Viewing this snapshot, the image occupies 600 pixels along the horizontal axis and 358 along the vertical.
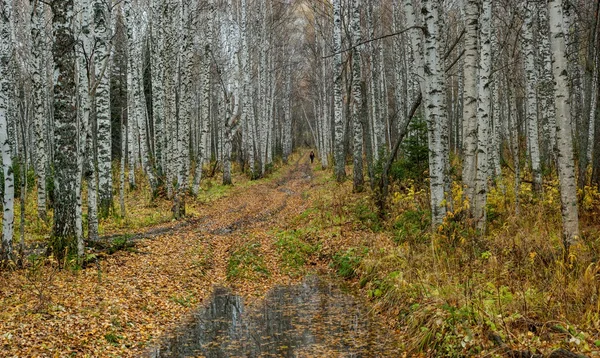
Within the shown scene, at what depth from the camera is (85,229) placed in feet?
39.8

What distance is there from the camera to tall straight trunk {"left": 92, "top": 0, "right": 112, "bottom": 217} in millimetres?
11586

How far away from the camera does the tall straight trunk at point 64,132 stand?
27.8 ft

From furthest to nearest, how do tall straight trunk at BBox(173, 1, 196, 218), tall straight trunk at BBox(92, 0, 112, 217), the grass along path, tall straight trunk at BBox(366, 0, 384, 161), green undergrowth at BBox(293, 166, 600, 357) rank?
tall straight trunk at BBox(366, 0, 384, 161) → tall straight trunk at BBox(173, 1, 196, 218) → tall straight trunk at BBox(92, 0, 112, 217) → the grass along path → green undergrowth at BBox(293, 166, 600, 357)

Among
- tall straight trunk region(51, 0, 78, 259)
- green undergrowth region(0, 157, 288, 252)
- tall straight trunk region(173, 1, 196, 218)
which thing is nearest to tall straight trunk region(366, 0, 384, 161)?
green undergrowth region(0, 157, 288, 252)

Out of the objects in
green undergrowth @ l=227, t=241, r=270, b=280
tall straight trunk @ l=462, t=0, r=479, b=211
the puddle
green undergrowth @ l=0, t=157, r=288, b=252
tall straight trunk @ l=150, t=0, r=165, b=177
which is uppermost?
tall straight trunk @ l=150, t=0, r=165, b=177

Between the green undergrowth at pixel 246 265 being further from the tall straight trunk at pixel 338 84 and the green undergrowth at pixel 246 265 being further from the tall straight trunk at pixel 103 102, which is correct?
the tall straight trunk at pixel 338 84

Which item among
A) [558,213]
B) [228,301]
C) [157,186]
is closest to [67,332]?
[228,301]

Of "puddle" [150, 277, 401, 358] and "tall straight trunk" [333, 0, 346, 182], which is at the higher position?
"tall straight trunk" [333, 0, 346, 182]

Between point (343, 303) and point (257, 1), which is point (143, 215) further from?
point (257, 1)

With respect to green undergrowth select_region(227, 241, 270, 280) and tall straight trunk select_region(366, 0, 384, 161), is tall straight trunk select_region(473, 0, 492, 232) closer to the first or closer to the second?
green undergrowth select_region(227, 241, 270, 280)

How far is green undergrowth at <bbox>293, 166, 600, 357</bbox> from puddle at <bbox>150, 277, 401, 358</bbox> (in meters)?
0.50

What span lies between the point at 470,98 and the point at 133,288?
724 centimetres

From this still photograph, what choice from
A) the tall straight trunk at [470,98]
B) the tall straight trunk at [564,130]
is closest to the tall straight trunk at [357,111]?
the tall straight trunk at [470,98]

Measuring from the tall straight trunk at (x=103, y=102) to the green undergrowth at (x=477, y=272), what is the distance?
7.09 metres
